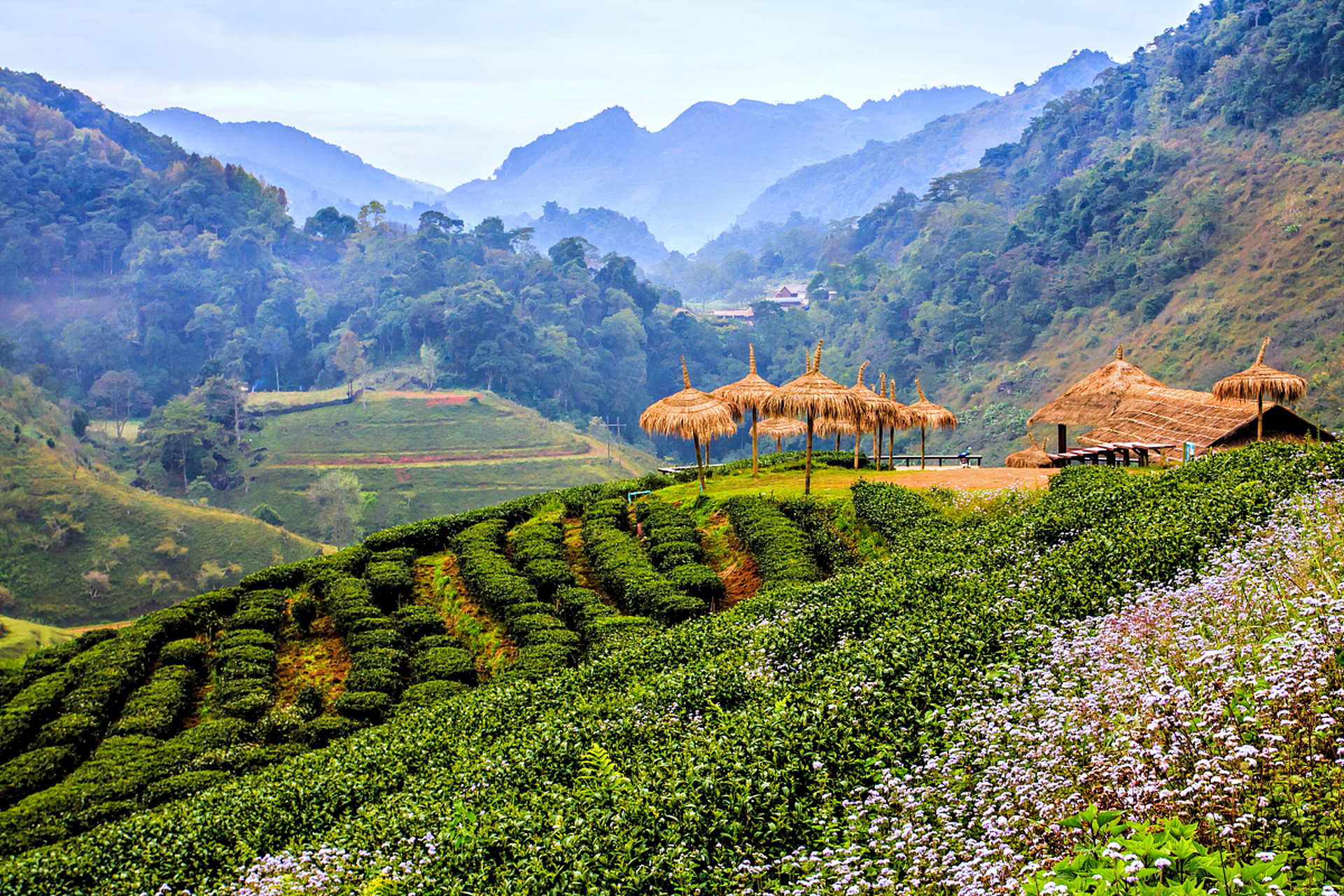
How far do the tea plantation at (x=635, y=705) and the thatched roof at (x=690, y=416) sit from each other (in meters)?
1.68

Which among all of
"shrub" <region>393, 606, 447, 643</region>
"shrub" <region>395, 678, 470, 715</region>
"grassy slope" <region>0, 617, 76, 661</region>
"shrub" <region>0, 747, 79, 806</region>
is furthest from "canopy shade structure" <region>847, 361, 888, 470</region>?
"grassy slope" <region>0, 617, 76, 661</region>

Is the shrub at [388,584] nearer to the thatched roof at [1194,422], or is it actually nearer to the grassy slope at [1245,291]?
the thatched roof at [1194,422]

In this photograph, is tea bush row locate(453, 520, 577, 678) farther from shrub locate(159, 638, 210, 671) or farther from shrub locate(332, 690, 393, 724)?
shrub locate(159, 638, 210, 671)

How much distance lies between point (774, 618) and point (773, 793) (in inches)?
209

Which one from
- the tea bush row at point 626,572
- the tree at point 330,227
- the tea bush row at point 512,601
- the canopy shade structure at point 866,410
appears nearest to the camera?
the tea bush row at point 512,601

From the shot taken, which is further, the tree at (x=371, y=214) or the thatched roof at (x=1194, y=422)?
the tree at (x=371, y=214)

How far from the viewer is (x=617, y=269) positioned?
116250 millimetres

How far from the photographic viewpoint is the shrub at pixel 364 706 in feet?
43.7

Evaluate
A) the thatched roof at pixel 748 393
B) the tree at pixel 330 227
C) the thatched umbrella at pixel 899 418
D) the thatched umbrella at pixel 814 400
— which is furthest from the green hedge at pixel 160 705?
the tree at pixel 330 227

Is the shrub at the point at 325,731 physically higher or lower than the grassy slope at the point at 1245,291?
lower

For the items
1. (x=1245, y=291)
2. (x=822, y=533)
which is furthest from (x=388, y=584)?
(x=1245, y=291)

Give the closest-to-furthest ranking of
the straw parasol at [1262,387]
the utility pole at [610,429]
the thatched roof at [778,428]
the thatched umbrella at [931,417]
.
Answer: the straw parasol at [1262,387], the thatched umbrella at [931,417], the thatched roof at [778,428], the utility pole at [610,429]

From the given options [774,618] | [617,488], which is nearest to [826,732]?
[774,618]

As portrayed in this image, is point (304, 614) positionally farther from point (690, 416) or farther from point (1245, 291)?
point (1245, 291)
